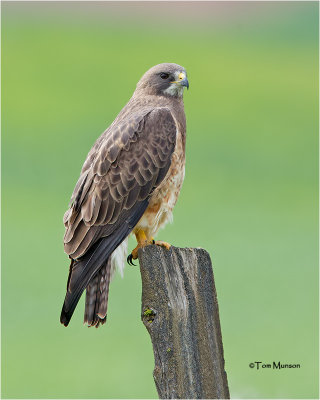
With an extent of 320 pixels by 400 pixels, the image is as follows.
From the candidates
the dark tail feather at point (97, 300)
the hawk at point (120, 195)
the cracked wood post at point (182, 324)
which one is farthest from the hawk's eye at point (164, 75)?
the cracked wood post at point (182, 324)

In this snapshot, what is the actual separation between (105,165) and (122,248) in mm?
689

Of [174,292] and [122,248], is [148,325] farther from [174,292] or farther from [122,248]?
[122,248]

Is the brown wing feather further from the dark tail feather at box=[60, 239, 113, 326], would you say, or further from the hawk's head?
the hawk's head

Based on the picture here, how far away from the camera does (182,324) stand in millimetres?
3523

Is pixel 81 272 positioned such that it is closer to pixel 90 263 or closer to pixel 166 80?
pixel 90 263

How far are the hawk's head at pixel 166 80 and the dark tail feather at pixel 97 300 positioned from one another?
2.00 metres

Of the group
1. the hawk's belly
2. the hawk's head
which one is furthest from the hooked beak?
the hawk's belly

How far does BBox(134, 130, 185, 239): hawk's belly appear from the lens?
→ 5.20 m

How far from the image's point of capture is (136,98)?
231 inches

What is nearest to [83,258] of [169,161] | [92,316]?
[92,316]

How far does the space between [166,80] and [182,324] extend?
2964mm

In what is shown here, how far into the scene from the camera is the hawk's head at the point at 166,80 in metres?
5.81

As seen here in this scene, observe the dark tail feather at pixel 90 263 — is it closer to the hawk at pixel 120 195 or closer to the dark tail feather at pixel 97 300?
the hawk at pixel 120 195

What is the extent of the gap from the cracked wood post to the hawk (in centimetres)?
77
